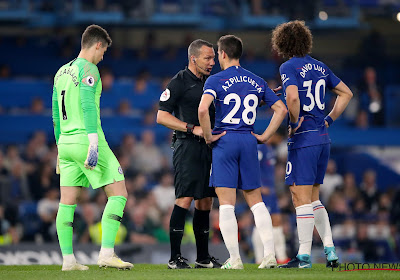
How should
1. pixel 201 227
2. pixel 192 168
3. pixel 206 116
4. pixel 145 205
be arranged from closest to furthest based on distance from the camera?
pixel 206 116 < pixel 192 168 < pixel 201 227 < pixel 145 205

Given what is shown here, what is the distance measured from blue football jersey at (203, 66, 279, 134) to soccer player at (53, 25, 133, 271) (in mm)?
1112

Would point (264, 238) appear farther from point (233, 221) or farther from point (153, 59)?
point (153, 59)

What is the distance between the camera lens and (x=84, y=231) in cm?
1251

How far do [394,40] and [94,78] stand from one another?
17.5 m

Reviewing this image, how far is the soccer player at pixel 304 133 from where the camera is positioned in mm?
7164

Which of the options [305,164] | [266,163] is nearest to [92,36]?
[305,164]

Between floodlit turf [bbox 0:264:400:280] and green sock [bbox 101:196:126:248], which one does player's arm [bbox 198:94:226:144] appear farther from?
floodlit turf [bbox 0:264:400:280]

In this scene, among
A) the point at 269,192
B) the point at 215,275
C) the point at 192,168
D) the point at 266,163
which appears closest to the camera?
the point at 215,275

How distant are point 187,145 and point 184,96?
51 centimetres

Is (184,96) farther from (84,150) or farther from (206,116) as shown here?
(84,150)

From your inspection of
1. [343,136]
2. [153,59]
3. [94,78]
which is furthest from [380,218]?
[94,78]

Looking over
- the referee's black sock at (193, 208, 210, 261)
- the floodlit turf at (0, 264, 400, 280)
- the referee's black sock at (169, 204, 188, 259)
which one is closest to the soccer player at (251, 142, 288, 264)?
the referee's black sock at (193, 208, 210, 261)

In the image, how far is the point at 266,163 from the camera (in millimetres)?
10961

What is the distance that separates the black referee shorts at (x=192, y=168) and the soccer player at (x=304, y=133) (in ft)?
2.83
